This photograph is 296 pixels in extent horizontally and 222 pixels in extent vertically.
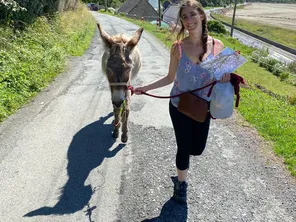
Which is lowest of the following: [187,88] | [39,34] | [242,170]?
[242,170]

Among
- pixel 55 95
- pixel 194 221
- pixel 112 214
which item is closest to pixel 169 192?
pixel 194 221

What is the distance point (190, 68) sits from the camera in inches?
129

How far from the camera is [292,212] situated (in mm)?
3783

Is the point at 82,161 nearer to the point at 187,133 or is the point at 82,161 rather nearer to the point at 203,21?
the point at 187,133

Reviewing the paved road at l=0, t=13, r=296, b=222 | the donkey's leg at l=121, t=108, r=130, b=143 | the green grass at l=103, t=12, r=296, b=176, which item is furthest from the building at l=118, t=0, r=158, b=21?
the donkey's leg at l=121, t=108, r=130, b=143

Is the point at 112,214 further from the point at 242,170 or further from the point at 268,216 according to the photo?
the point at 242,170

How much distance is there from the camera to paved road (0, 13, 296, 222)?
374cm

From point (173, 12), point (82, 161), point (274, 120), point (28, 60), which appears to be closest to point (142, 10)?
point (173, 12)

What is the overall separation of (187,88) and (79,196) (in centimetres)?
213

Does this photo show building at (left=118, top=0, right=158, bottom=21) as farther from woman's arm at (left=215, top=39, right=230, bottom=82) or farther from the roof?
woman's arm at (left=215, top=39, right=230, bottom=82)

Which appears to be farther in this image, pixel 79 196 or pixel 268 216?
pixel 79 196

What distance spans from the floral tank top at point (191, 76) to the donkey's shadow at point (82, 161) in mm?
1974

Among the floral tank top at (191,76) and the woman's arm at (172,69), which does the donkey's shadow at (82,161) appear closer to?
the woman's arm at (172,69)

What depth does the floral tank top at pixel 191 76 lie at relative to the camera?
10.7ft
